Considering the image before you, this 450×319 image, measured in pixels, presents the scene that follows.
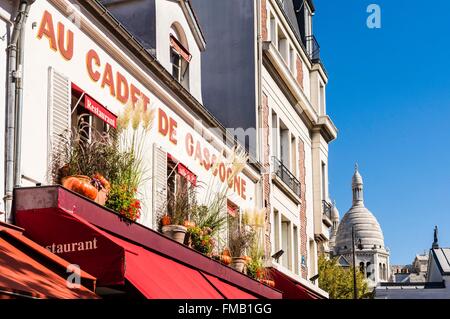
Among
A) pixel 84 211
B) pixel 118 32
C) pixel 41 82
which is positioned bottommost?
pixel 84 211

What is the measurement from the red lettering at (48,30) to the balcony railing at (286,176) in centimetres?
1437

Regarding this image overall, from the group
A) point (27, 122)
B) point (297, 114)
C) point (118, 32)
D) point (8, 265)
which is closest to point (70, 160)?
point (27, 122)

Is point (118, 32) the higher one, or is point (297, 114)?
point (297, 114)

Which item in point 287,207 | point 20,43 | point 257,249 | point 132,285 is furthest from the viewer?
point 287,207

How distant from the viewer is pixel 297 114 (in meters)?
31.5

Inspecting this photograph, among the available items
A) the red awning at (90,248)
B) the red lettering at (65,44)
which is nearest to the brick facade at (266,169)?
the red lettering at (65,44)

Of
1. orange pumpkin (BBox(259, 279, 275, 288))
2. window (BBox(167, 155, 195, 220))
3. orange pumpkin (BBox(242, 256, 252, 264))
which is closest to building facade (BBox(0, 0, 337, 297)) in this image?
window (BBox(167, 155, 195, 220))

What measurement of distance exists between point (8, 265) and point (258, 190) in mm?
15997

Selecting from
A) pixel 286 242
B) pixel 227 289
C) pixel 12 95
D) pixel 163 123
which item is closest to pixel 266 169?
pixel 286 242

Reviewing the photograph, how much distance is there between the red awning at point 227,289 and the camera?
1669cm

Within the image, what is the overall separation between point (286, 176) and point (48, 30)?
53.6 ft

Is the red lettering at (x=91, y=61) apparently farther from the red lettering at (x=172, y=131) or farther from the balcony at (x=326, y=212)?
the balcony at (x=326, y=212)
